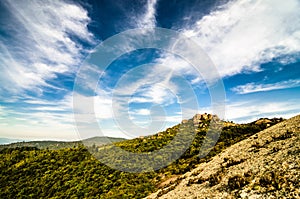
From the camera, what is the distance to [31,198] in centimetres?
7681

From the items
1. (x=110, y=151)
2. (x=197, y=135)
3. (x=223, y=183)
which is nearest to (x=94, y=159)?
(x=110, y=151)

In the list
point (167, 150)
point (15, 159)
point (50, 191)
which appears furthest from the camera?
point (15, 159)

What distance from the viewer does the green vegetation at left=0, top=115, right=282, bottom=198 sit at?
5519 centimetres

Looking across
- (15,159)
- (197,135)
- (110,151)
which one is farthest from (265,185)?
(15,159)

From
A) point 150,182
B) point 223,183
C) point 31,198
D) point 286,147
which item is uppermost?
point 286,147

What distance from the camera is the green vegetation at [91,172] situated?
5519cm

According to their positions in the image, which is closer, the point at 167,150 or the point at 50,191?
the point at 50,191

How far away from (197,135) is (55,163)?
224ft

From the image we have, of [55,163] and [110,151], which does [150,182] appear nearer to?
[110,151]

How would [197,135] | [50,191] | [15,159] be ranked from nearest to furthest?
[50,191] < [197,135] < [15,159]

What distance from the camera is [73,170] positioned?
86562 millimetres

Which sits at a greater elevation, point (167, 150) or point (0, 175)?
point (167, 150)

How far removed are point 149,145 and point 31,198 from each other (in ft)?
161

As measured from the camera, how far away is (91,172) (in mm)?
79375
